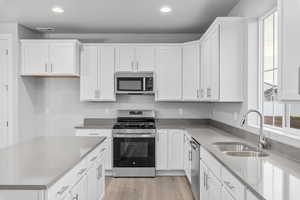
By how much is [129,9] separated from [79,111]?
2338 mm

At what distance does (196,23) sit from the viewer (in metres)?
4.74

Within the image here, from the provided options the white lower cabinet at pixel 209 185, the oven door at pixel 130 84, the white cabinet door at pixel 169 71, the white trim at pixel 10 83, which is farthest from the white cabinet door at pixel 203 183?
the white trim at pixel 10 83

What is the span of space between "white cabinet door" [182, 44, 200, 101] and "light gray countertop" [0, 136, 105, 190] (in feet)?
7.77

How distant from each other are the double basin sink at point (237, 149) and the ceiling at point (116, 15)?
72.9 inches

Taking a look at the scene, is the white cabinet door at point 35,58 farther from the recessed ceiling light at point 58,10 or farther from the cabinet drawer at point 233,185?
the cabinet drawer at point 233,185

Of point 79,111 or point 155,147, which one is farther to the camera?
point 79,111

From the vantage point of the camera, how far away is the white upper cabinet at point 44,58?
15.9 feet

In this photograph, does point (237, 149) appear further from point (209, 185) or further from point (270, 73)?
point (270, 73)

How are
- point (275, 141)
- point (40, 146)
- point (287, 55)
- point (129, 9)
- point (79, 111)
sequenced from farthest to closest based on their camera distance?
point (79, 111)
point (129, 9)
point (40, 146)
point (275, 141)
point (287, 55)

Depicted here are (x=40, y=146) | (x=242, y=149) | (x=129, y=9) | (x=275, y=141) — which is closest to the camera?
(x=275, y=141)

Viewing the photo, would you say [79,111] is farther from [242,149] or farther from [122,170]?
[242,149]

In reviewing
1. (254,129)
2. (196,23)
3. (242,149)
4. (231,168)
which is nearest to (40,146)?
(231,168)

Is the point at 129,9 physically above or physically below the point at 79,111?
above

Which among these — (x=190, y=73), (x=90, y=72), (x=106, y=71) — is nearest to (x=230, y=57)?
(x=190, y=73)
